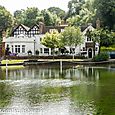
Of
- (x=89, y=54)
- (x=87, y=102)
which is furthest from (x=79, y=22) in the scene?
(x=87, y=102)

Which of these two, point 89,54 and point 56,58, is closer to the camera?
point 56,58

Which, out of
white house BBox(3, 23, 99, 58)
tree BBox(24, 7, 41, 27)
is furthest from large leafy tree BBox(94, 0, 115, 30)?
tree BBox(24, 7, 41, 27)

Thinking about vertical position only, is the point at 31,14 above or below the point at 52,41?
above

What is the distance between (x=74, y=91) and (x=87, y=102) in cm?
550

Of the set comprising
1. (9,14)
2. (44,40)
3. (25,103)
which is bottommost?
(25,103)

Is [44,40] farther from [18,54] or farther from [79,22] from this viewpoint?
[79,22]

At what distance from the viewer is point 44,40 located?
238 ft

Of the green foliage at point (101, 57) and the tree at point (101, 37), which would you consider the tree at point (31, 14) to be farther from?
the green foliage at point (101, 57)

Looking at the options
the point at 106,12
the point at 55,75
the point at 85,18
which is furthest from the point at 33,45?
the point at 55,75

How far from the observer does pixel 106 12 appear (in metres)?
80.5

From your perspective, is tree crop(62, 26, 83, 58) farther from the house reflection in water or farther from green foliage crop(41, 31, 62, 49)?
the house reflection in water

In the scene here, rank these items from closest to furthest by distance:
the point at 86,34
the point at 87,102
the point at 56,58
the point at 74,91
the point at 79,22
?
the point at 87,102, the point at 74,91, the point at 56,58, the point at 86,34, the point at 79,22

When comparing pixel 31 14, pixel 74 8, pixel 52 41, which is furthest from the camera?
pixel 74 8

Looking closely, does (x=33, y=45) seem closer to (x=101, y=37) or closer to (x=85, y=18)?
(x=101, y=37)
